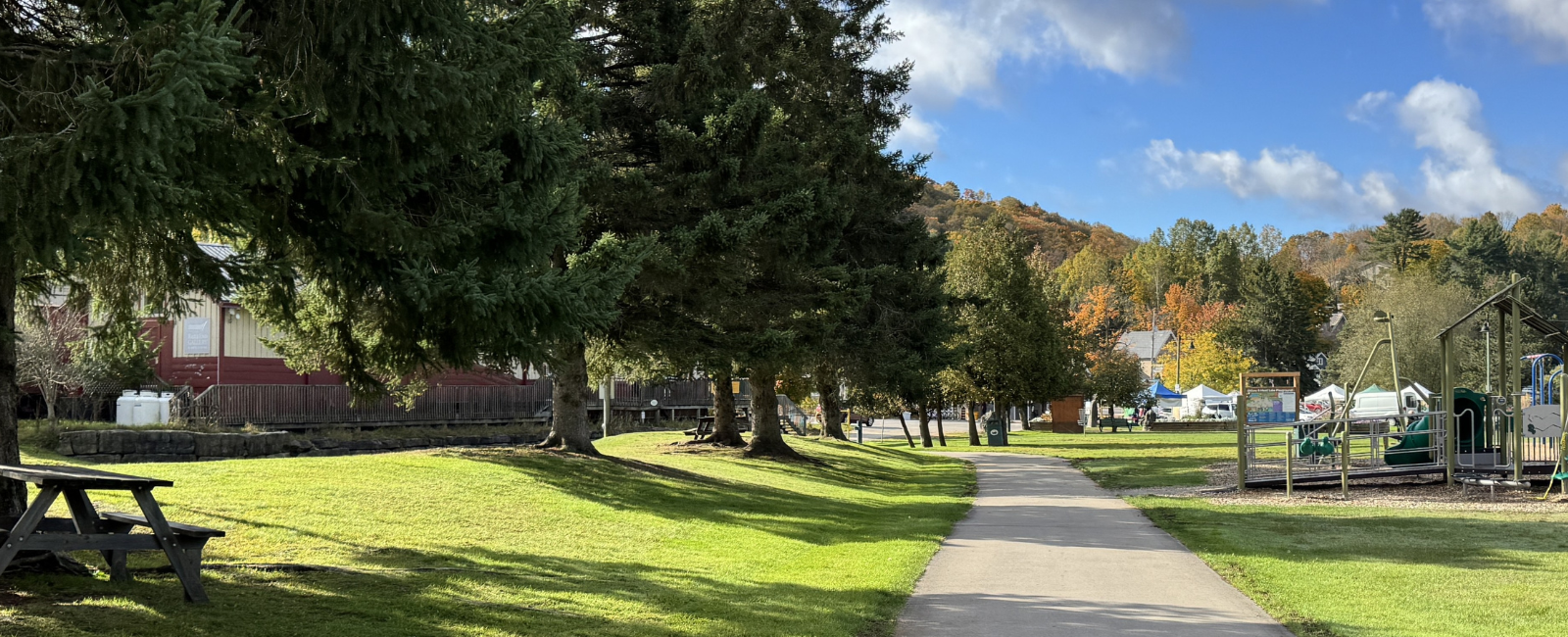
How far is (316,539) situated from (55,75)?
203 inches

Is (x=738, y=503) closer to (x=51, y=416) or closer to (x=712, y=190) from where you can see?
(x=712, y=190)

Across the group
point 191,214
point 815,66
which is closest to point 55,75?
point 191,214

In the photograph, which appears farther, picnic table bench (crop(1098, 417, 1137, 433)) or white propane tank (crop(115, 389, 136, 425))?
picnic table bench (crop(1098, 417, 1137, 433))

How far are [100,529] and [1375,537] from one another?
1317cm

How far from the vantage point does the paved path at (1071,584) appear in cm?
813

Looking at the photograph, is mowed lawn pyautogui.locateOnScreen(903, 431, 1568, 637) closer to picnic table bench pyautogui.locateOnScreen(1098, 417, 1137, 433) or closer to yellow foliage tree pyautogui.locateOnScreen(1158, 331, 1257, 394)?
picnic table bench pyautogui.locateOnScreen(1098, 417, 1137, 433)

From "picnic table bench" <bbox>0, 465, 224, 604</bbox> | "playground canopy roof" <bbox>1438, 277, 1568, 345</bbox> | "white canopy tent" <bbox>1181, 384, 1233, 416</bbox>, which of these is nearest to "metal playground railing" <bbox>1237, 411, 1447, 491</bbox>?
"playground canopy roof" <bbox>1438, 277, 1568, 345</bbox>

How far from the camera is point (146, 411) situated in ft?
88.3

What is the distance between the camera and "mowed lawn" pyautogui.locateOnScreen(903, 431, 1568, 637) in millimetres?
8539

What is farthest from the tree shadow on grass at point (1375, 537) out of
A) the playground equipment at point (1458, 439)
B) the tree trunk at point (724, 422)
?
the tree trunk at point (724, 422)

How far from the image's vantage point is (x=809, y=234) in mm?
20781

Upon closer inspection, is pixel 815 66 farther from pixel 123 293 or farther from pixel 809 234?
pixel 123 293

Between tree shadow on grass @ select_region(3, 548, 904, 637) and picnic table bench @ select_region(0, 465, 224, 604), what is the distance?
0.24 meters

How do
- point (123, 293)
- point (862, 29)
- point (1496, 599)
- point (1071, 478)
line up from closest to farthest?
point (1496, 599), point (123, 293), point (1071, 478), point (862, 29)
